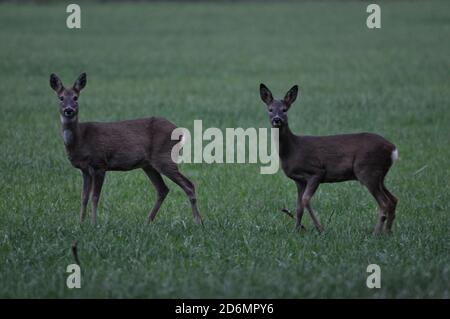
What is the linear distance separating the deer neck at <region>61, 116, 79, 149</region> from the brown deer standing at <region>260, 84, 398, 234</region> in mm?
1888

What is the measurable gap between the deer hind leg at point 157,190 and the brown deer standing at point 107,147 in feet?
0.10

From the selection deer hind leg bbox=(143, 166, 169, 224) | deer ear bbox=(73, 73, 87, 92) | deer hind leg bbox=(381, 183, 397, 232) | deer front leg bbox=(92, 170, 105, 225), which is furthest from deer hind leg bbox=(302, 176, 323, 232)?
deer ear bbox=(73, 73, 87, 92)

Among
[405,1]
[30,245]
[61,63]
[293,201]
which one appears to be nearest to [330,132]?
[293,201]

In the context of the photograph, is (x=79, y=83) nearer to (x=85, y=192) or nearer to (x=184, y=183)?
(x=85, y=192)

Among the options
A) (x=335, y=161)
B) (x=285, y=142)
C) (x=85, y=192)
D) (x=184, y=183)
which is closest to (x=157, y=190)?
(x=184, y=183)

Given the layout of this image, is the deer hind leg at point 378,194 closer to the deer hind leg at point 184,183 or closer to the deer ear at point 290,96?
the deer ear at point 290,96

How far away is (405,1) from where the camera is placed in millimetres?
50312

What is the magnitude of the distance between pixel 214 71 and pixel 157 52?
483cm

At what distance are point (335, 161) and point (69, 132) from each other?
8.35ft

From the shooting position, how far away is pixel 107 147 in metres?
9.10

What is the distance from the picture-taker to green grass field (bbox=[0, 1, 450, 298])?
701 centimetres
